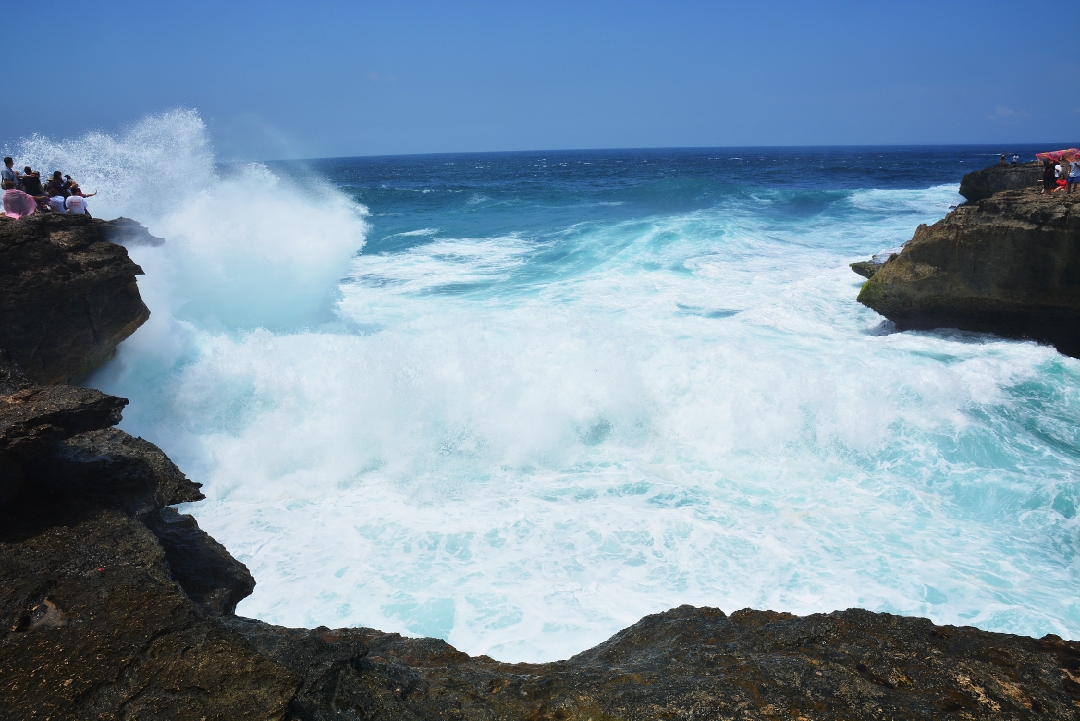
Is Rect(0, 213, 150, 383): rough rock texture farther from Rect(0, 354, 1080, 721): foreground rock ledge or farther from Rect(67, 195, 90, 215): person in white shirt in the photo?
Rect(0, 354, 1080, 721): foreground rock ledge

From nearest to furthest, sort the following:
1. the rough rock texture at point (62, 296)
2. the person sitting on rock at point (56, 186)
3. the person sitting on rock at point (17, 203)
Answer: the rough rock texture at point (62, 296) → the person sitting on rock at point (17, 203) → the person sitting on rock at point (56, 186)

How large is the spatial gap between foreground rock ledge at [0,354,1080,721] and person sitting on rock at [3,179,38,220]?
6.33 m

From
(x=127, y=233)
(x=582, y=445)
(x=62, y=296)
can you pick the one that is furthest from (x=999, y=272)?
(x=127, y=233)

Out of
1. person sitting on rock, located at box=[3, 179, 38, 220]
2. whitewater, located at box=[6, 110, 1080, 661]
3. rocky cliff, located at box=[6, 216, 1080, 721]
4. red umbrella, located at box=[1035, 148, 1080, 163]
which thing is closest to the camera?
rocky cliff, located at box=[6, 216, 1080, 721]

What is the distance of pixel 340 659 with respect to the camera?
2.51 m

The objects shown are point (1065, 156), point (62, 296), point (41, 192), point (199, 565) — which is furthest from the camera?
point (1065, 156)

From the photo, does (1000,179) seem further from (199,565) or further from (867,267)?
(199,565)

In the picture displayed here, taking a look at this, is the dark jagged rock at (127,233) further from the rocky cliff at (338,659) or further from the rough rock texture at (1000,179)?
the rough rock texture at (1000,179)

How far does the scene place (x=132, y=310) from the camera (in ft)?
26.7

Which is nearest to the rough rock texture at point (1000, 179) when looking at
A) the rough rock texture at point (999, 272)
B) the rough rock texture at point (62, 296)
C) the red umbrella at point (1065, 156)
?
the red umbrella at point (1065, 156)

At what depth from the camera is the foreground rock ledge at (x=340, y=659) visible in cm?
218

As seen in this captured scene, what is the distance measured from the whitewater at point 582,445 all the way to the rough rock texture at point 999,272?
0.39m

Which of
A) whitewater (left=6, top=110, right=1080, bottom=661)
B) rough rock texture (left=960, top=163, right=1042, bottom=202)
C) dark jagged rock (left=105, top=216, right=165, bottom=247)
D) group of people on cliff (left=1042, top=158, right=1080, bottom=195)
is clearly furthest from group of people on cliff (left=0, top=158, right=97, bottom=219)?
rough rock texture (left=960, top=163, right=1042, bottom=202)

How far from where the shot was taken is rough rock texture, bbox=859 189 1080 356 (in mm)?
9203
